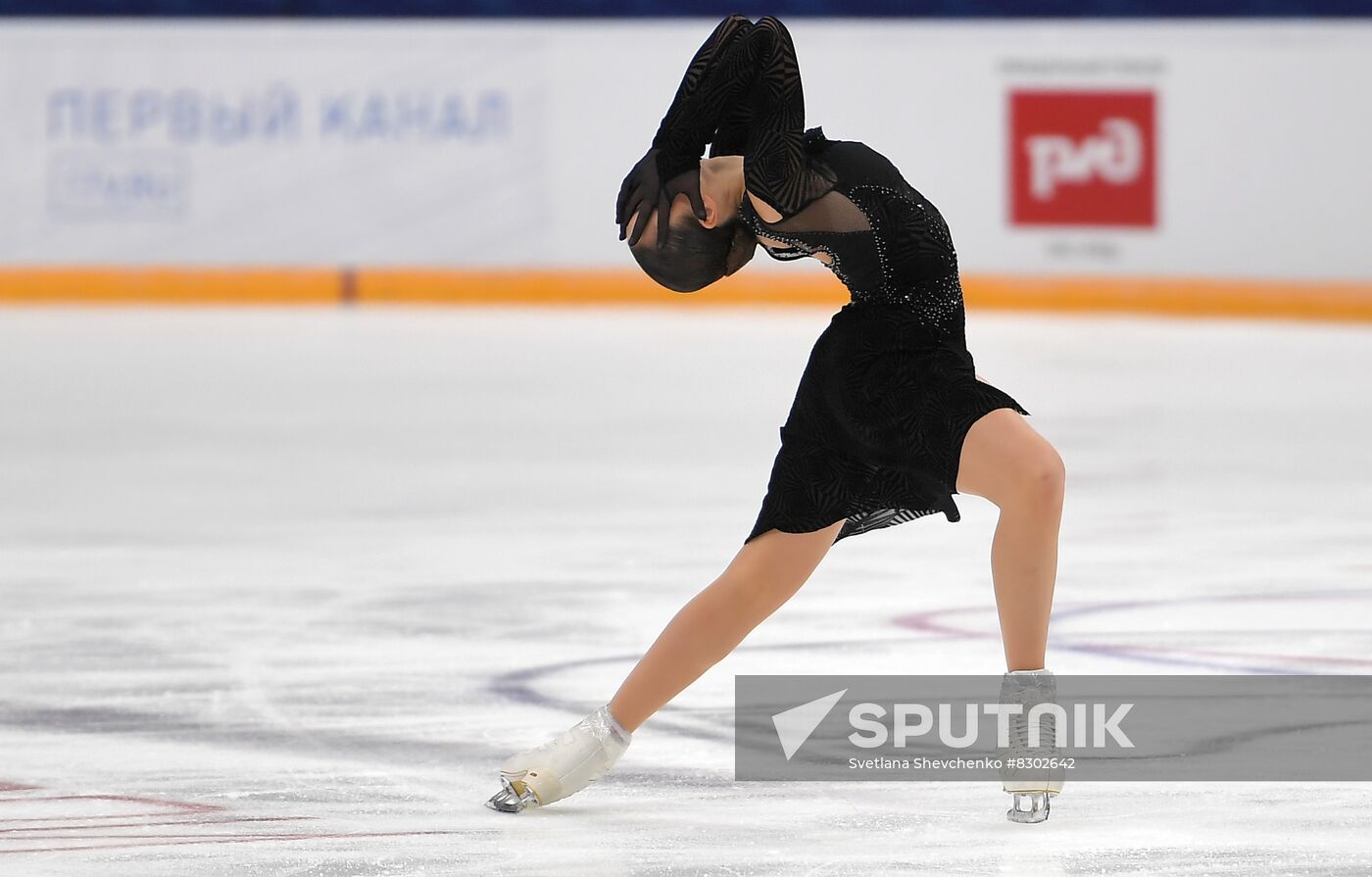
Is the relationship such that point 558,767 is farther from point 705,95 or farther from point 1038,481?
point 705,95

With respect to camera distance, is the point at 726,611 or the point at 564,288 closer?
the point at 726,611

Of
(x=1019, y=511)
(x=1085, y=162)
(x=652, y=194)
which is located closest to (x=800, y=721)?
(x=1019, y=511)

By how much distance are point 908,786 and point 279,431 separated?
499 centimetres

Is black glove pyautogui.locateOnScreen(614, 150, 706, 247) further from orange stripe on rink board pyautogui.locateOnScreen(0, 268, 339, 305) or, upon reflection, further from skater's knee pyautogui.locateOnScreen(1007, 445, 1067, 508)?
orange stripe on rink board pyautogui.locateOnScreen(0, 268, 339, 305)

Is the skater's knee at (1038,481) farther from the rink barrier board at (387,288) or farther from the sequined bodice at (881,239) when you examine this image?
the rink barrier board at (387,288)

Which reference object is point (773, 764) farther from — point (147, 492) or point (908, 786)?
point (147, 492)

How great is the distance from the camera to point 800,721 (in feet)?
12.5

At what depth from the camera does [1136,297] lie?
486 inches

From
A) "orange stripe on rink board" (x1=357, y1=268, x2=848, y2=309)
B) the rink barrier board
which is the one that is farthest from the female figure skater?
"orange stripe on rink board" (x1=357, y1=268, x2=848, y2=309)

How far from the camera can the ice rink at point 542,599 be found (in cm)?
314

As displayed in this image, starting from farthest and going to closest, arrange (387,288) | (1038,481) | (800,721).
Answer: (387,288) < (800,721) < (1038,481)

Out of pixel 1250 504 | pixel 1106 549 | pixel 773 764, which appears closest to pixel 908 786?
pixel 773 764

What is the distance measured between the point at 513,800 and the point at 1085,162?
31.0 ft

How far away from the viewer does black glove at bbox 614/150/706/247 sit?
126 inches
